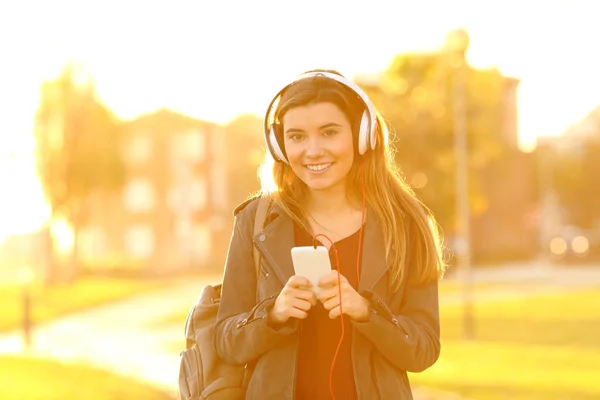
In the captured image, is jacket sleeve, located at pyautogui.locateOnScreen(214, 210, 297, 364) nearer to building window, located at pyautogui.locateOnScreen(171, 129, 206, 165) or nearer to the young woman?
the young woman

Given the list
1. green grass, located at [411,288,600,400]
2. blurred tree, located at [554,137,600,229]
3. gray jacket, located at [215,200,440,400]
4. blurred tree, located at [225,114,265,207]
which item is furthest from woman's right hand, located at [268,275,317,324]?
blurred tree, located at [554,137,600,229]

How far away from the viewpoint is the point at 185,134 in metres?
77.6

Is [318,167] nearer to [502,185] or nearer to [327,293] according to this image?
[327,293]

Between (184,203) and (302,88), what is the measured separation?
249 ft

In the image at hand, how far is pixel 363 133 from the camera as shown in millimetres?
3033

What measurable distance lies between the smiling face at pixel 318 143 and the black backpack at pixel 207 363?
0.21 m

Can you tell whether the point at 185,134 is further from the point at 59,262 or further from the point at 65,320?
the point at 65,320

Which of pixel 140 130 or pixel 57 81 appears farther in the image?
pixel 140 130

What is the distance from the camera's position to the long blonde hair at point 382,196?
9.66 feet

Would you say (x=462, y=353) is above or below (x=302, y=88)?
below

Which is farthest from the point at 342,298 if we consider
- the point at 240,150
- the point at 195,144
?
the point at 240,150

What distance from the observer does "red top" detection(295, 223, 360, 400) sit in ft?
9.43

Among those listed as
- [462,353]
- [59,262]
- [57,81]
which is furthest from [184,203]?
[462,353]

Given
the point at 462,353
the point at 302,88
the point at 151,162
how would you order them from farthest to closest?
the point at 151,162 → the point at 462,353 → the point at 302,88
